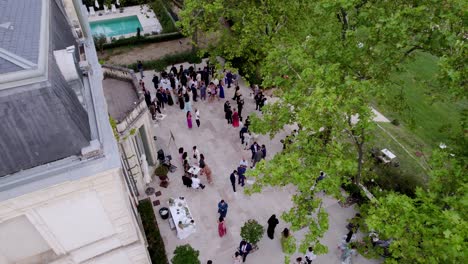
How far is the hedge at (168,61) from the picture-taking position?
27438mm

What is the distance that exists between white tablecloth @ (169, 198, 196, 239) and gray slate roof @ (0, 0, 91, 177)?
8.70m

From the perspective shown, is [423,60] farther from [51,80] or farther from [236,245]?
[51,80]

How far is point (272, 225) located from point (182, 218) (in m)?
4.22

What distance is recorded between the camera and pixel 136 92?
1767cm

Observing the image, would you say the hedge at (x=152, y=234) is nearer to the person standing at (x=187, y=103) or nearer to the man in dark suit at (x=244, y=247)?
the man in dark suit at (x=244, y=247)

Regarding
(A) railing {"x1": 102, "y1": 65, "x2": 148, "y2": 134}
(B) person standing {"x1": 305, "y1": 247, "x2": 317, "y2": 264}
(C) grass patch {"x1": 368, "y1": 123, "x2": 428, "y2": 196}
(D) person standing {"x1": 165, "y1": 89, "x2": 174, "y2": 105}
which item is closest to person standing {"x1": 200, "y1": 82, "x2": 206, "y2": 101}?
(D) person standing {"x1": 165, "y1": 89, "x2": 174, "y2": 105}

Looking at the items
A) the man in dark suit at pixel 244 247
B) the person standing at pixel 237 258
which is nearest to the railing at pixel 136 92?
the man in dark suit at pixel 244 247

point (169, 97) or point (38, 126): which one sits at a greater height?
point (38, 126)

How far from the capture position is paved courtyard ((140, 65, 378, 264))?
53.9 feet

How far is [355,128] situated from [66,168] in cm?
899

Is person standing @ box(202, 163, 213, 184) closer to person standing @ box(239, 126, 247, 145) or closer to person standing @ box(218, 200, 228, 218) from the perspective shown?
person standing @ box(218, 200, 228, 218)

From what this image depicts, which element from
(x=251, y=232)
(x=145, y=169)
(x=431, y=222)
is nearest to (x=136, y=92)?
(x=145, y=169)

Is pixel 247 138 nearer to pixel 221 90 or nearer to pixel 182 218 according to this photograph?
pixel 221 90

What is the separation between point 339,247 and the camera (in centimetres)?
1641
